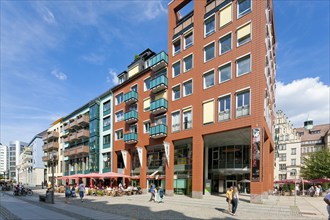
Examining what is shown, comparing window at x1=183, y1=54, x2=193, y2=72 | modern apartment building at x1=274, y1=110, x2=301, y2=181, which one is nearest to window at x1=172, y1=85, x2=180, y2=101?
window at x1=183, y1=54, x2=193, y2=72

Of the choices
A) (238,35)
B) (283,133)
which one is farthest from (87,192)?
(283,133)

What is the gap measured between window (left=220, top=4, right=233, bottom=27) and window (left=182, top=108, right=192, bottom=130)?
9.92 meters

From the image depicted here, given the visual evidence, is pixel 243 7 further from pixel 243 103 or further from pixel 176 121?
pixel 176 121

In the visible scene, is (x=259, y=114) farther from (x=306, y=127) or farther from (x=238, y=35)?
(x=306, y=127)

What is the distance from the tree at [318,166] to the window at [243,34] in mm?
37258

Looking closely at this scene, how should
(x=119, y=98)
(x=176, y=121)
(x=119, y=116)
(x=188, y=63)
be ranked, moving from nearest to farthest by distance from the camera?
(x=188, y=63)
(x=176, y=121)
(x=119, y=116)
(x=119, y=98)

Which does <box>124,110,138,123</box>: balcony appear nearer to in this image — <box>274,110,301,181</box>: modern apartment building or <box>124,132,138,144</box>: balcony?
<box>124,132,138,144</box>: balcony

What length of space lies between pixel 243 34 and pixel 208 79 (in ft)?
19.2

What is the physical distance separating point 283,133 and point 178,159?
5415 cm

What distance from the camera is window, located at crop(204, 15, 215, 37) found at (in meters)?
29.9

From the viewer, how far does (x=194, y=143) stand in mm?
29891

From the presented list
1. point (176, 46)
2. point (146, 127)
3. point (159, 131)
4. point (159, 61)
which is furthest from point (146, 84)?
point (159, 131)

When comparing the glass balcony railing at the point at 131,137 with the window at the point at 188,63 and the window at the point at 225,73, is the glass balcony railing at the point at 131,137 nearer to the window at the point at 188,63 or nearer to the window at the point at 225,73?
the window at the point at 188,63

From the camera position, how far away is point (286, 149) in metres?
78.4
